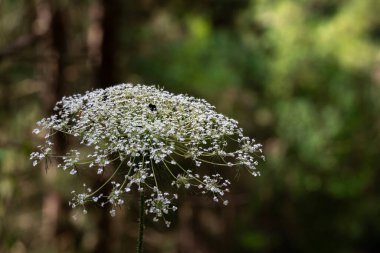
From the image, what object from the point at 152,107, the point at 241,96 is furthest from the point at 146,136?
the point at 241,96

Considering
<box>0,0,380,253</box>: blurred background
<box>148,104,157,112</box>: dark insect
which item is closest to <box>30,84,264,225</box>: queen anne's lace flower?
<box>148,104,157,112</box>: dark insect

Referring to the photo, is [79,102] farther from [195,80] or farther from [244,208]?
[244,208]

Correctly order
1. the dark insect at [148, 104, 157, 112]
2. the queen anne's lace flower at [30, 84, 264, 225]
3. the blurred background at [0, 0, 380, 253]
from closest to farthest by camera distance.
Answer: the queen anne's lace flower at [30, 84, 264, 225]
the dark insect at [148, 104, 157, 112]
the blurred background at [0, 0, 380, 253]

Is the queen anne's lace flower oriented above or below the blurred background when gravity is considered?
below

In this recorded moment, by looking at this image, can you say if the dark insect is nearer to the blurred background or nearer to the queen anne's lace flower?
the queen anne's lace flower

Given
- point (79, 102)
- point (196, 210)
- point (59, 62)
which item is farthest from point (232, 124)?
point (196, 210)

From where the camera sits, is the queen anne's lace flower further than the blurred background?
No
